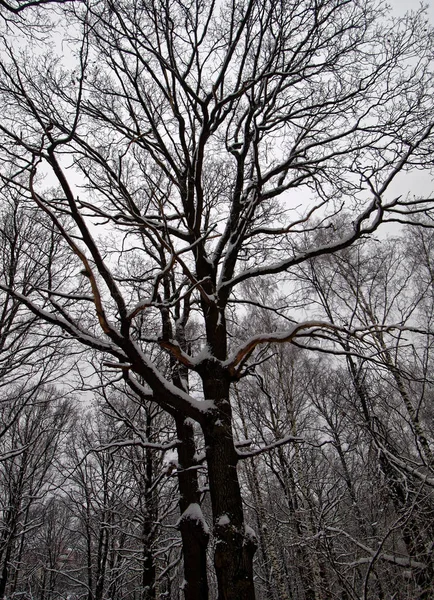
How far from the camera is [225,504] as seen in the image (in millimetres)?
3506

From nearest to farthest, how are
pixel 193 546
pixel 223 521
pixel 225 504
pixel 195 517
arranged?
1. pixel 223 521
2. pixel 225 504
3. pixel 193 546
4. pixel 195 517

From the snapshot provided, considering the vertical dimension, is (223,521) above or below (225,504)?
below

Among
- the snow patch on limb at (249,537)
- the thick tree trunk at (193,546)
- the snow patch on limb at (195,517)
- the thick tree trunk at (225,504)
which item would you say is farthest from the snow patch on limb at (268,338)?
the snow patch on limb at (195,517)

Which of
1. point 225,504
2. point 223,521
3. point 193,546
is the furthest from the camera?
point 193,546

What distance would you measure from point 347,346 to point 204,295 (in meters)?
1.83

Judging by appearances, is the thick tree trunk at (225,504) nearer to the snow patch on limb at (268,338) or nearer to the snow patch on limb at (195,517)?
the snow patch on limb at (268,338)

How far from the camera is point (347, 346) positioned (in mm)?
4281

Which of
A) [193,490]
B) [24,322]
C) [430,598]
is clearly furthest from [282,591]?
[24,322]

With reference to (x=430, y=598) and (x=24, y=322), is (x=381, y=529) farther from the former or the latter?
(x=24, y=322)

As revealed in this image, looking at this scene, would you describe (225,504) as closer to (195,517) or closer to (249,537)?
(249,537)

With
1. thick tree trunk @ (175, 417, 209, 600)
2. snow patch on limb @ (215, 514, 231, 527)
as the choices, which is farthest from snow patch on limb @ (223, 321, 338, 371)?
snow patch on limb @ (215, 514, 231, 527)

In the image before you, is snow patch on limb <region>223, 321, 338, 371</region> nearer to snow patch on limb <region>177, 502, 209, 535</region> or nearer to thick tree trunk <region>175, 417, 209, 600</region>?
thick tree trunk <region>175, 417, 209, 600</region>

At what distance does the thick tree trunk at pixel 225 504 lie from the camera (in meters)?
3.14

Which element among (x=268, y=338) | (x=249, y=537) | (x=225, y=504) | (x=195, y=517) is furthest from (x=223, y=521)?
(x=268, y=338)
